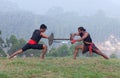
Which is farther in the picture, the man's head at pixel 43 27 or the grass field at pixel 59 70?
the man's head at pixel 43 27

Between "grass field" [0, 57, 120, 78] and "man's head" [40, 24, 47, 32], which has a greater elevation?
"man's head" [40, 24, 47, 32]

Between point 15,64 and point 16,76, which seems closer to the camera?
point 16,76

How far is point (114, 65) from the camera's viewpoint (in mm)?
12219

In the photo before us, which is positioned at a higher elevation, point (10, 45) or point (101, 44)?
point (10, 45)

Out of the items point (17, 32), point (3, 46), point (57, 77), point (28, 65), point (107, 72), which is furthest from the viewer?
point (17, 32)

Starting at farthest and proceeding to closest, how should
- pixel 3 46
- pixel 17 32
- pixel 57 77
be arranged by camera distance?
pixel 17 32 → pixel 3 46 → pixel 57 77

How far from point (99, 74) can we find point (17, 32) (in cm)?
13053

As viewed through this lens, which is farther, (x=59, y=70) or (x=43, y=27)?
(x=43, y=27)

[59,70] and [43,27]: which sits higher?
[43,27]

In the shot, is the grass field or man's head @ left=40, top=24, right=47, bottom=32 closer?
the grass field

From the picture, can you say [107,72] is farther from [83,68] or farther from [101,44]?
[101,44]

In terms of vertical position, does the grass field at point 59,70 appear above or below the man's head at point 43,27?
below

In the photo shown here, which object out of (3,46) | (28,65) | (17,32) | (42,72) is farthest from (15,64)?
(17,32)

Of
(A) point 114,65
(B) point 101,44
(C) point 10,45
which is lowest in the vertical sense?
(B) point 101,44
